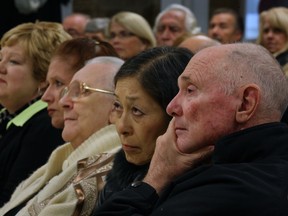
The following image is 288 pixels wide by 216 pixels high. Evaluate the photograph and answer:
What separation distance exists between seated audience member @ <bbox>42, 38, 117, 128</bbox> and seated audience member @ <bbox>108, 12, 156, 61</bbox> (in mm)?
2796

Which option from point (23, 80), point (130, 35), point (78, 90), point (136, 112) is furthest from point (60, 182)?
point (130, 35)

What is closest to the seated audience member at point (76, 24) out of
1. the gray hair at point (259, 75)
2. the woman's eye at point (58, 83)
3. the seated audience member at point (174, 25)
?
the seated audience member at point (174, 25)

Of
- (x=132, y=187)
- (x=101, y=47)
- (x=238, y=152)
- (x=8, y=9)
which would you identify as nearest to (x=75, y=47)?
(x=101, y=47)

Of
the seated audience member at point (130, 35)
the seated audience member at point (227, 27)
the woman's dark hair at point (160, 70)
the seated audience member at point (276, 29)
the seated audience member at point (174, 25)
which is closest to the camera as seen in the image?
the woman's dark hair at point (160, 70)

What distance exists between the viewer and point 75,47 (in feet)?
12.4

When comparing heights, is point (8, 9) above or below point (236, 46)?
below

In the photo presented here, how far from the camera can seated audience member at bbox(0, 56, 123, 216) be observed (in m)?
2.98

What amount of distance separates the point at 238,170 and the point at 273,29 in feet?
13.9

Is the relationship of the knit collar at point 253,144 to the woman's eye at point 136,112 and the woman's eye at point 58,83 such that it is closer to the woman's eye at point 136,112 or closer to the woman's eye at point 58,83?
the woman's eye at point 136,112

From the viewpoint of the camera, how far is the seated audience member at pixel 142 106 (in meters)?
2.73

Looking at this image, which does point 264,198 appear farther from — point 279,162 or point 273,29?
point 273,29

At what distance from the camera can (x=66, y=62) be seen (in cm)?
380

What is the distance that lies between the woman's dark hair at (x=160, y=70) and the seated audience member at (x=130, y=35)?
3829mm

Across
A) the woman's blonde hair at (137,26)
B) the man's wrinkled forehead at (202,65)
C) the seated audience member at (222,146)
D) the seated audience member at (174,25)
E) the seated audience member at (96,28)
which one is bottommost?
the seated audience member at (96,28)
